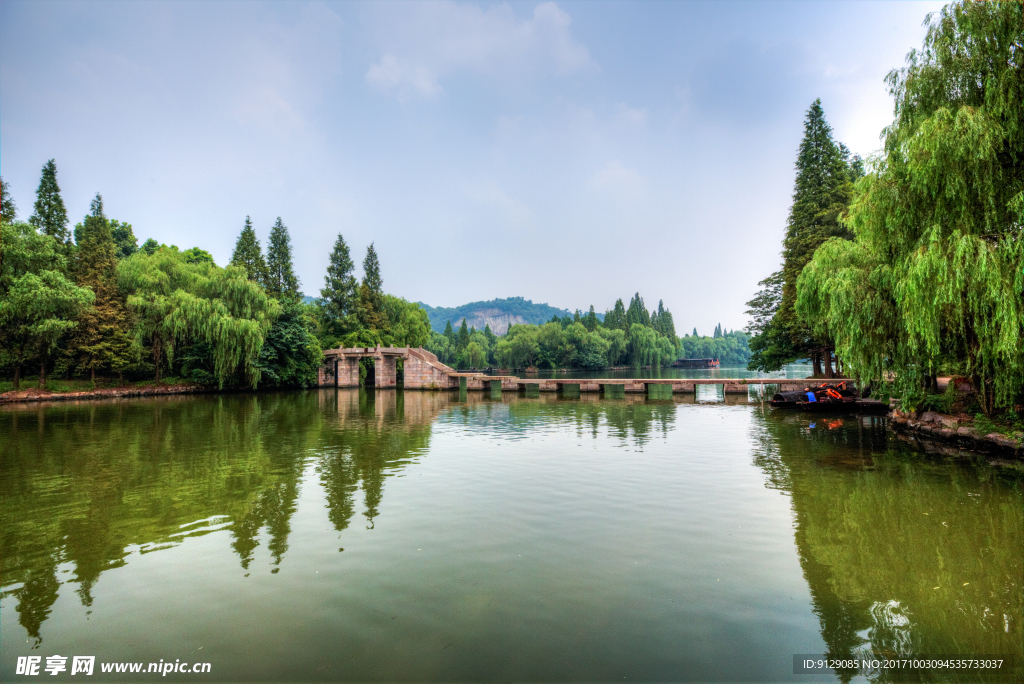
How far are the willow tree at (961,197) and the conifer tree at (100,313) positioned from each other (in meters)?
48.0

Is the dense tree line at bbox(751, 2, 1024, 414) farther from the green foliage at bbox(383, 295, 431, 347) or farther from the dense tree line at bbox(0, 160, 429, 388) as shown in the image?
the green foliage at bbox(383, 295, 431, 347)

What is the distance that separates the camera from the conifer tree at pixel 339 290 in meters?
64.6

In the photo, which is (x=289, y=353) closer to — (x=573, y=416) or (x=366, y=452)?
(x=573, y=416)

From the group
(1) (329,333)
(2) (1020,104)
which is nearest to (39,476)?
(2) (1020,104)

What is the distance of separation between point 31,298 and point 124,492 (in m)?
32.6

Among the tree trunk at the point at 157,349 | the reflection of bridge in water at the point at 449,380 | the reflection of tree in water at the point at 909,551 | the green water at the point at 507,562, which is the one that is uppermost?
the tree trunk at the point at 157,349

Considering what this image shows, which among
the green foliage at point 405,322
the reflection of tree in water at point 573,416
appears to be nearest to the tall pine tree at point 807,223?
the reflection of tree in water at point 573,416

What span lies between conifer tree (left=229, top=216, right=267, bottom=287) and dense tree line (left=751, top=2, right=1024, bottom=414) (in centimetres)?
5941

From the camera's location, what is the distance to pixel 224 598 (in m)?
5.98

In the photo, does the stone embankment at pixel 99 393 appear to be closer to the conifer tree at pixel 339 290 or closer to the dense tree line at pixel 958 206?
the conifer tree at pixel 339 290

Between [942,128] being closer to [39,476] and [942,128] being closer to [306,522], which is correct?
[306,522]

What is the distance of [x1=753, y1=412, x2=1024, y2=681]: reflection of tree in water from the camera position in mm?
5191

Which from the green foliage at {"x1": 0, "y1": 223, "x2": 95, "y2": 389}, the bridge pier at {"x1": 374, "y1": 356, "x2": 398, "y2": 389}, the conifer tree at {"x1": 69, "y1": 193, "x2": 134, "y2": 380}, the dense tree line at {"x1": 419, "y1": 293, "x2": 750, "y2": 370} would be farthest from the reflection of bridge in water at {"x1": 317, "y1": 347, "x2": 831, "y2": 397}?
the dense tree line at {"x1": 419, "y1": 293, "x2": 750, "y2": 370}

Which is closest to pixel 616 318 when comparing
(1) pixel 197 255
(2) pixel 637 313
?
(2) pixel 637 313
